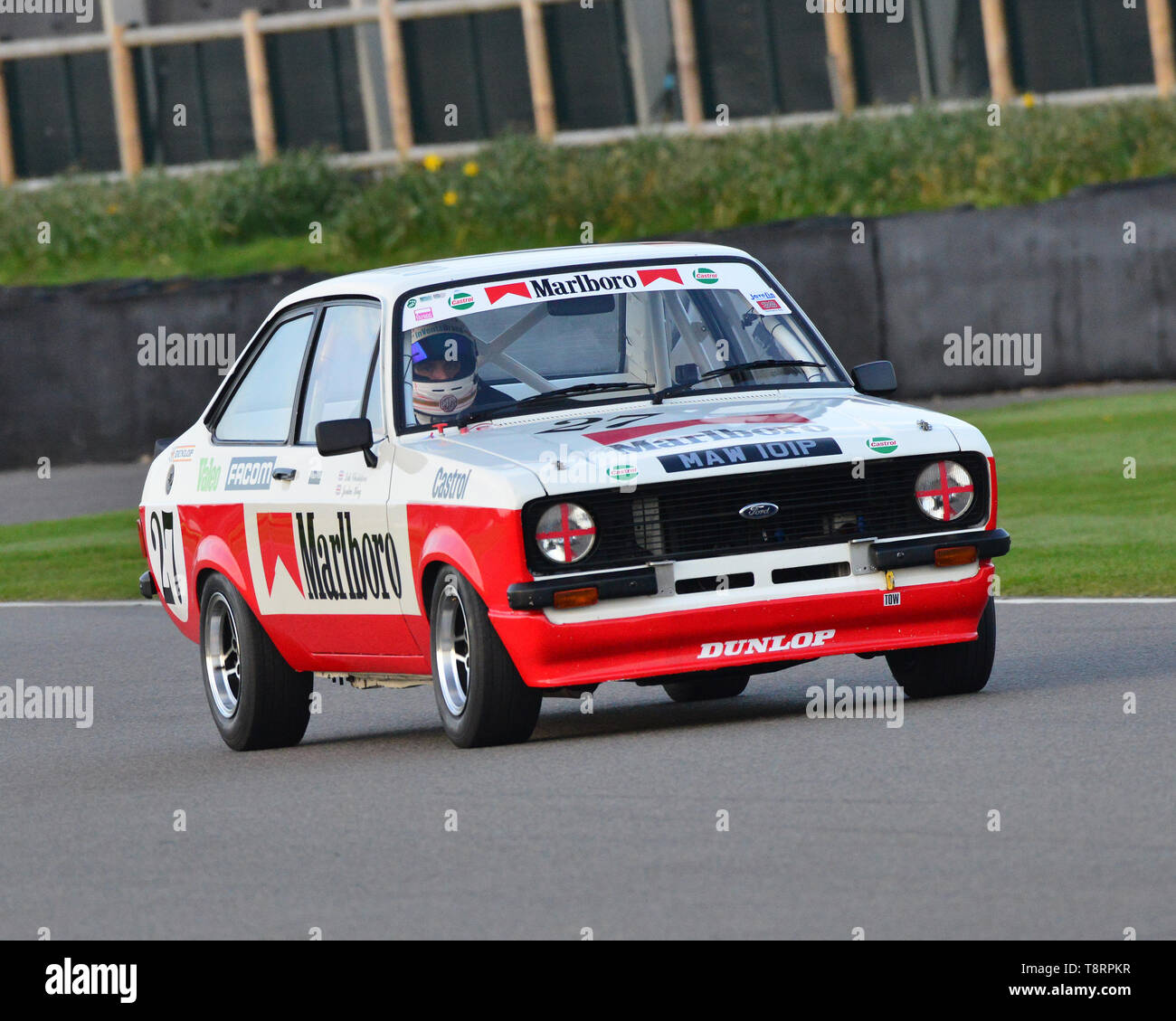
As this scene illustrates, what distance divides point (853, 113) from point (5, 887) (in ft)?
95.6

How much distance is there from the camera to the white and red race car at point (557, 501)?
8688 mm

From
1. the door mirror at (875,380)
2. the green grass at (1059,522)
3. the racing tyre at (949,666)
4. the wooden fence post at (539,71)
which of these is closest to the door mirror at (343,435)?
the door mirror at (875,380)

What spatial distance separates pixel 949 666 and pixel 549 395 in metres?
1.76

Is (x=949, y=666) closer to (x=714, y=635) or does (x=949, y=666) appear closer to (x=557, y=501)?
(x=714, y=635)

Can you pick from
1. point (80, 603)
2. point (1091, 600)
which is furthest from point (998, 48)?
point (1091, 600)

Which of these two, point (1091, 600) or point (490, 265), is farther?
point (1091, 600)

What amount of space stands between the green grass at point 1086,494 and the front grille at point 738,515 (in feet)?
14.8

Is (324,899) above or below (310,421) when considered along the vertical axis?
below

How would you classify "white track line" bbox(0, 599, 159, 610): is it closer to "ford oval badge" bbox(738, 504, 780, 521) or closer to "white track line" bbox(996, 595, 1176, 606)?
"white track line" bbox(996, 595, 1176, 606)

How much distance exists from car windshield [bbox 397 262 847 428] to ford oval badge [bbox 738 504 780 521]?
3.21 feet

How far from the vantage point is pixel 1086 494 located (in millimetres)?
18500

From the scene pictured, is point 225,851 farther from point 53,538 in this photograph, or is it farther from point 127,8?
point 127,8
